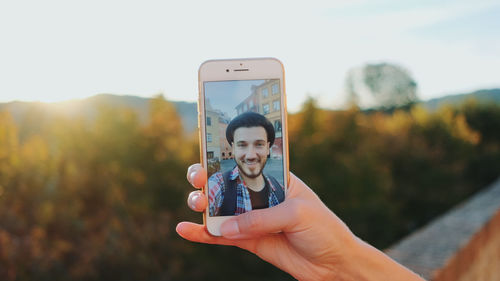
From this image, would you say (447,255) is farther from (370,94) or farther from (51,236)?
(370,94)

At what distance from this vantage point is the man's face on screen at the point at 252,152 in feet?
3.97

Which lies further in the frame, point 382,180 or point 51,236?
point 382,180

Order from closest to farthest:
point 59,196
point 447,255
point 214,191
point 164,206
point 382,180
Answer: point 214,191 → point 447,255 → point 59,196 → point 164,206 → point 382,180

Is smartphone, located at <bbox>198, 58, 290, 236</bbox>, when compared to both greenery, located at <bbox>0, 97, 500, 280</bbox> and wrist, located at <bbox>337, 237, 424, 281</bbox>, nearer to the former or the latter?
wrist, located at <bbox>337, 237, 424, 281</bbox>

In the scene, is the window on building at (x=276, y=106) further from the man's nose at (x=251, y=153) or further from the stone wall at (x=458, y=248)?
the stone wall at (x=458, y=248)

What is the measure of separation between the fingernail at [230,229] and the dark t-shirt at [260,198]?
9 centimetres

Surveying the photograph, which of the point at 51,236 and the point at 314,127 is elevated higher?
the point at 314,127

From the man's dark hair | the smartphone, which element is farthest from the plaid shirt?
the man's dark hair

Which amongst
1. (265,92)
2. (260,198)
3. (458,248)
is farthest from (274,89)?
(458,248)

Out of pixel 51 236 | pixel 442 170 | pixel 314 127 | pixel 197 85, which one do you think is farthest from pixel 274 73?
pixel 442 170

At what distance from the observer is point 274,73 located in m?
1.29

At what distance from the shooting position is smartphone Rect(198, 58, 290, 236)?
120 centimetres

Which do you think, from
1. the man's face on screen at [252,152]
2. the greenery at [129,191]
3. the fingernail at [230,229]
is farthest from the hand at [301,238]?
the greenery at [129,191]

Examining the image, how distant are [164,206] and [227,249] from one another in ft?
4.36
